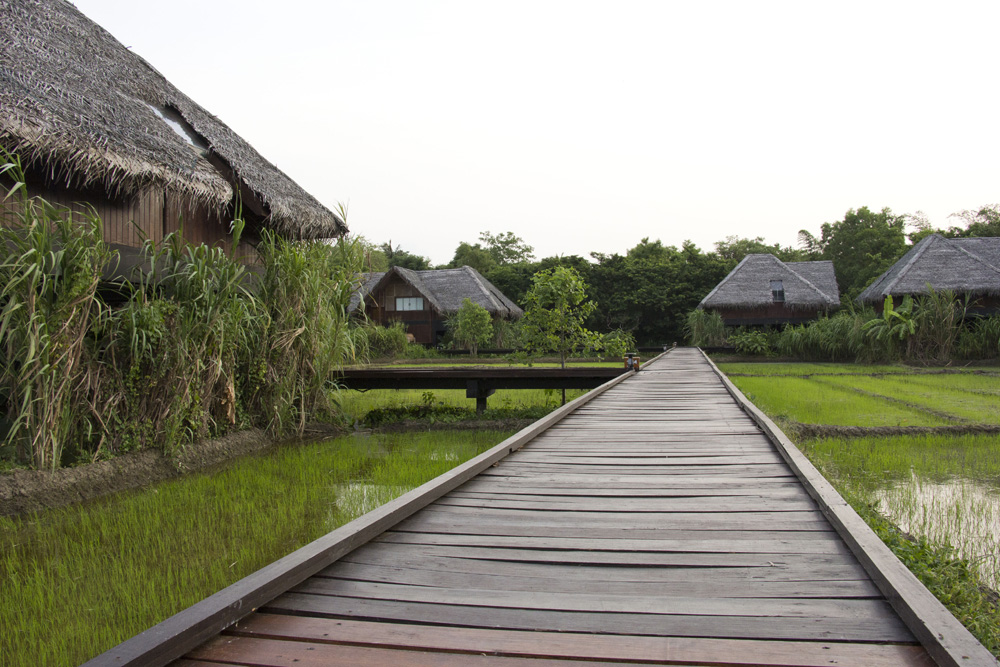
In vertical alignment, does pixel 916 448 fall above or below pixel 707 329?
below

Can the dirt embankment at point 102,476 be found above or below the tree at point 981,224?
below

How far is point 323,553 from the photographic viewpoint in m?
1.94

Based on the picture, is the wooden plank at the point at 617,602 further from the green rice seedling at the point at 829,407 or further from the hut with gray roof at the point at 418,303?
the hut with gray roof at the point at 418,303

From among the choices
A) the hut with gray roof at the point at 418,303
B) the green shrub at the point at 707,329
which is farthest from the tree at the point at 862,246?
the hut with gray roof at the point at 418,303

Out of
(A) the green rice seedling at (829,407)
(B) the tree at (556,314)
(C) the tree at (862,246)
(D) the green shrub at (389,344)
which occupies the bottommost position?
(A) the green rice seedling at (829,407)

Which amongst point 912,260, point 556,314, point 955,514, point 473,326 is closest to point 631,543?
point 955,514

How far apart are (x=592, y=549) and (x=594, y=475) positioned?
1.11 meters

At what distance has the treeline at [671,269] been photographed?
2866 centimetres

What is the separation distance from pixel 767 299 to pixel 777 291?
2.80ft

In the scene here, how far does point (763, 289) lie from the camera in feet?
78.6

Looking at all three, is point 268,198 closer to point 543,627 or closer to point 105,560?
point 105,560

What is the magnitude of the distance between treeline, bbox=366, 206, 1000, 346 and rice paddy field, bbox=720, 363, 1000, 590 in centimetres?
1560

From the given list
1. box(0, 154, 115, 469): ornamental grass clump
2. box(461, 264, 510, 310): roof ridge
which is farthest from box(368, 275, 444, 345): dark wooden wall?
box(0, 154, 115, 469): ornamental grass clump

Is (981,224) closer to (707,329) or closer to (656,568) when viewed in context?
(707,329)
